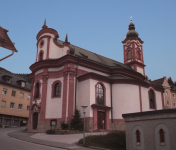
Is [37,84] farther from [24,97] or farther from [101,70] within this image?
[24,97]

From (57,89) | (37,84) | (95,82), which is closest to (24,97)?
(37,84)

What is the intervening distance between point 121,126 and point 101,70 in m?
8.48

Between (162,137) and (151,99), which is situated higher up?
(151,99)

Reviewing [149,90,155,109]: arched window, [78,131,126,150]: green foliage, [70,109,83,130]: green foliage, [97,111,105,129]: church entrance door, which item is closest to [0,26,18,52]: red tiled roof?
[78,131,126,150]: green foliage

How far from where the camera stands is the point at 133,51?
40.6 m

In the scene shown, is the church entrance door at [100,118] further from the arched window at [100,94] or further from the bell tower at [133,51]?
the bell tower at [133,51]

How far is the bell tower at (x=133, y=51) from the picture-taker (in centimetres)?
4025

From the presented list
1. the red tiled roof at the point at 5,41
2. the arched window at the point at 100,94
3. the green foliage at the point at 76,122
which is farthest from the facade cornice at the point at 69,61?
the red tiled roof at the point at 5,41

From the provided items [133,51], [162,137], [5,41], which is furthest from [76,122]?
[133,51]

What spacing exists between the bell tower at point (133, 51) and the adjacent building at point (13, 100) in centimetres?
2337

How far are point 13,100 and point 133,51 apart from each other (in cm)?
2674

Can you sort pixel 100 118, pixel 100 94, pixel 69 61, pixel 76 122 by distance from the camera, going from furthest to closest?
pixel 100 94, pixel 69 61, pixel 100 118, pixel 76 122

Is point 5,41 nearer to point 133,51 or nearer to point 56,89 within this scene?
point 56,89

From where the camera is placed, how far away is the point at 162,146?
11.8 meters
